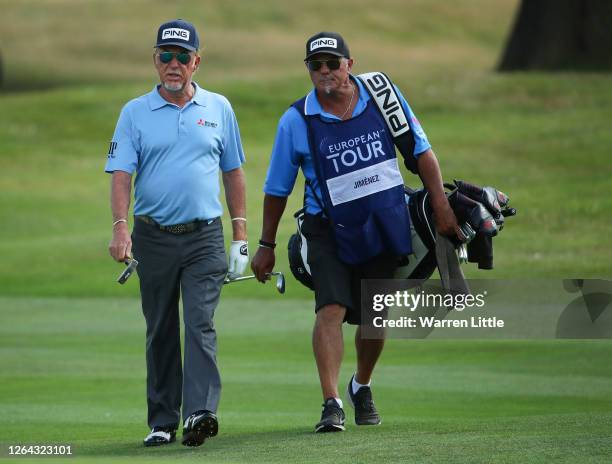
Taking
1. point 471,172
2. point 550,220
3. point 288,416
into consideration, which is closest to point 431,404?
point 288,416

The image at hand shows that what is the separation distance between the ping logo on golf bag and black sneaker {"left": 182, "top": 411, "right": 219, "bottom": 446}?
1805 millimetres

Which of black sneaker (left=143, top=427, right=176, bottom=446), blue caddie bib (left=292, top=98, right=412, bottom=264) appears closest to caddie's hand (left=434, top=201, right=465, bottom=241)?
blue caddie bib (left=292, top=98, right=412, bottom=264)

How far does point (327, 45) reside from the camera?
8.37 metres

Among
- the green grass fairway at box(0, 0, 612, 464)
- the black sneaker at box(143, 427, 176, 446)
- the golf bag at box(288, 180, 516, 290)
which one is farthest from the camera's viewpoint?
A: the golf bag at box(288, 180, 516, 290)

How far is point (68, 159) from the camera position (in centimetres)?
3044

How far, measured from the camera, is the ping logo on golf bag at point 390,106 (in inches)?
329

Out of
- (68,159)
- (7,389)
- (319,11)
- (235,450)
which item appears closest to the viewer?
(235,450)

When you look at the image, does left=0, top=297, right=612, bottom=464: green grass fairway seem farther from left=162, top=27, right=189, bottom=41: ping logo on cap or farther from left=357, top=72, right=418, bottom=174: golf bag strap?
left=162, top=27, right=189, bottom=41: ping logo on cap

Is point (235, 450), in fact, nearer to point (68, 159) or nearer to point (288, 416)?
point (288, 416)

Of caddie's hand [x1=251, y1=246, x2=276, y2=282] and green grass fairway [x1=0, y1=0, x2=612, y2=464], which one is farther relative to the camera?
caddie's hand [x1=251, y1=246, x2=276, y2=282]

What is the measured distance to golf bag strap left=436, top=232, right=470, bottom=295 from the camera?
8461 mm

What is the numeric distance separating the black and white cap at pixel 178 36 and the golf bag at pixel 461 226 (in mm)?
1107

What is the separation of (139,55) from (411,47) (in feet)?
37.6

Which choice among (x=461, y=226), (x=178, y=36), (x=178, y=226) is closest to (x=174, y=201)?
(x=178, y=226)
